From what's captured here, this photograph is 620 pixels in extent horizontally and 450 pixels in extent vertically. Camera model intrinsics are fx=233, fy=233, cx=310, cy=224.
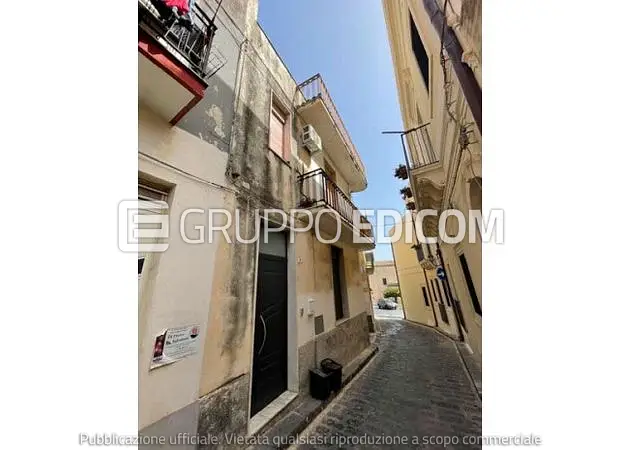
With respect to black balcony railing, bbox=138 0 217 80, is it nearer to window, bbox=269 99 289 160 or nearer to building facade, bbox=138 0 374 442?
building facade, bbox=138 0 374 442

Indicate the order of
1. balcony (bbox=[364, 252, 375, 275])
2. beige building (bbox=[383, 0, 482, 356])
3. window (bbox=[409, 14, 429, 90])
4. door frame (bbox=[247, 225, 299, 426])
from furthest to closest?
balcony (bbox=[364, 252, 375, 275]) → window (bbox=[409, 14, 429, 90]) → door frame (bbox=[247, 225, 299, 426]) → beige building (bbox=[383, 0, 482, 356])

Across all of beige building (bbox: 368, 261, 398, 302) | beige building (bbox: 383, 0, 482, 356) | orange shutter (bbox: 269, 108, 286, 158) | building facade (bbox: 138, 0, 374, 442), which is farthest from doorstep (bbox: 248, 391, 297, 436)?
beige building (bbox: 368, 261, 398, 302)

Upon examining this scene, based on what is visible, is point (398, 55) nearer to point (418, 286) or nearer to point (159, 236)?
point (159, 236)

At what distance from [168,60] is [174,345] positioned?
2776 millimetres

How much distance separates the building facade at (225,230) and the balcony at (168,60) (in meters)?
0.01

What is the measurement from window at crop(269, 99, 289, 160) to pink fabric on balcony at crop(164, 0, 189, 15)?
2.56 meters

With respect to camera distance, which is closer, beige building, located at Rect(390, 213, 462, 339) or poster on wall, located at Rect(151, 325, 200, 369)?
poster on wall, located at Rect(151, 325, 200, 369)

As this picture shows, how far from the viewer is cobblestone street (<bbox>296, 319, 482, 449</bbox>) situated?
3.14 m

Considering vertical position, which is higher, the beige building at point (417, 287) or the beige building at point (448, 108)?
the beige building at point (448, 108)

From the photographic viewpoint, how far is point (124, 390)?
0.88 m

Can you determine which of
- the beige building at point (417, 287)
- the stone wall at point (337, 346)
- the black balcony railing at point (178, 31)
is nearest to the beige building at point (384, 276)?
the beige building at point (417, 287)

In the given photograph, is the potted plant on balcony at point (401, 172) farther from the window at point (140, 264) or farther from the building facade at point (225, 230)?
the window at point (140, 264)

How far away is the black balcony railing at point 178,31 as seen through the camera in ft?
6.81
